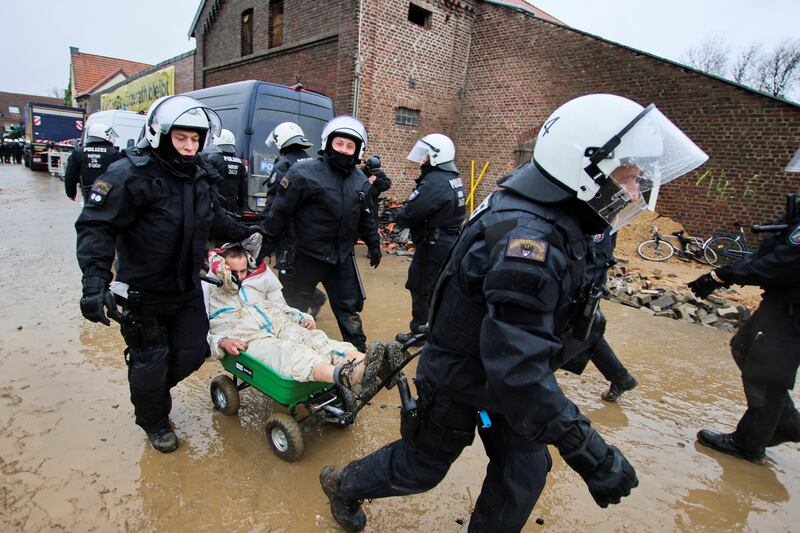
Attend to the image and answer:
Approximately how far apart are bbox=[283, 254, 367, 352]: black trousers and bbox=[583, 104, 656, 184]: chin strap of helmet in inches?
101

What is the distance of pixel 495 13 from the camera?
12.9 metres

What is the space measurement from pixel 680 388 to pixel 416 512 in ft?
9.86

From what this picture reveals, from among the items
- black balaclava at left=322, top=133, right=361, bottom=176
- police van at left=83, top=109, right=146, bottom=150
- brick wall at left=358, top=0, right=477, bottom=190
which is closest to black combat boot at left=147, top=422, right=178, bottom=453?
black balaclava at left=322, top=133, right=361, bottom=176

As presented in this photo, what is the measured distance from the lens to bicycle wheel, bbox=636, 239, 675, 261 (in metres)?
10.1

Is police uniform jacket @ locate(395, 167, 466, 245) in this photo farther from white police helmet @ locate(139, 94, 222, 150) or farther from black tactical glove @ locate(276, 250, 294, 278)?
white police helmet @ locate(139, 94, 222, 150)

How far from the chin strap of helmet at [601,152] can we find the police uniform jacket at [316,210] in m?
2.44

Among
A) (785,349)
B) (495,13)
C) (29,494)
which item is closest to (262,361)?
(29,494)

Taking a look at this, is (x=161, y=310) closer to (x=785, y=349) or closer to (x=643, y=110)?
(x=643, y=110)

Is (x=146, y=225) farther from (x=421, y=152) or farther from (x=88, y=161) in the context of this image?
(x=88, y=161)

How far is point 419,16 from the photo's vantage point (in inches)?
503

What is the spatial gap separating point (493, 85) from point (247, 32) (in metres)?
9.06

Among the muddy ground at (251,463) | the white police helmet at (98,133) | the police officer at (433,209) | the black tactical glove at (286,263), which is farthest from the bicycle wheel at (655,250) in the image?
the white police helmet at (98,133)

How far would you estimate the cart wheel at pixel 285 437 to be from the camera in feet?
8.66

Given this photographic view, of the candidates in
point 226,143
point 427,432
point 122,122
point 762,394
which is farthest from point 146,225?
point 122,122
